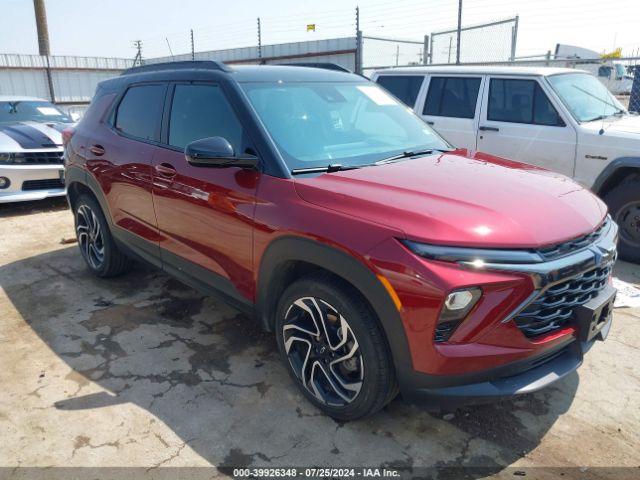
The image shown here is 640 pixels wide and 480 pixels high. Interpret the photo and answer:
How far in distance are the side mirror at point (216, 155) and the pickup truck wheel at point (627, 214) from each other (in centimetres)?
404

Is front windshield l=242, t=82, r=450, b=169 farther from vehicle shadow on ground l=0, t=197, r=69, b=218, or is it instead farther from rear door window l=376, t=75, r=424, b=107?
vehicle shadow on ground l=0, t=197, r=69, b=218

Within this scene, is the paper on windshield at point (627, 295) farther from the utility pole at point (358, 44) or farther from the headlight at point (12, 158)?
the utility pole at point (358, 44)

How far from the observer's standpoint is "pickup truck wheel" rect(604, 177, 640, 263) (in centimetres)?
501

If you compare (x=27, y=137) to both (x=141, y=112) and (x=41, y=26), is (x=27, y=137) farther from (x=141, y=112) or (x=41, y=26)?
(x=41, y=26)

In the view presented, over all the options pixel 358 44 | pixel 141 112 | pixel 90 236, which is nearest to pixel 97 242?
pixel 90 236

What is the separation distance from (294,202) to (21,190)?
601cm

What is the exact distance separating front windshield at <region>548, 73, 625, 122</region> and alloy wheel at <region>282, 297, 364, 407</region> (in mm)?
4162

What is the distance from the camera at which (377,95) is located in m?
3.87

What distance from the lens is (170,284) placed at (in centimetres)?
464

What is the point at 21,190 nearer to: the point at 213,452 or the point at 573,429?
the point at 213,452

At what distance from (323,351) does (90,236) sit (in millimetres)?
3092

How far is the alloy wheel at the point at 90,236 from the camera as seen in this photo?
4.69 metres

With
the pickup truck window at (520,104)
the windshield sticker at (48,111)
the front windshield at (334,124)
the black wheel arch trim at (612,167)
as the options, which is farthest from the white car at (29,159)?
the black wheel arch trim at (612,167)

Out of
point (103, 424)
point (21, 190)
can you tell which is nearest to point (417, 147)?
point (103, 424)
